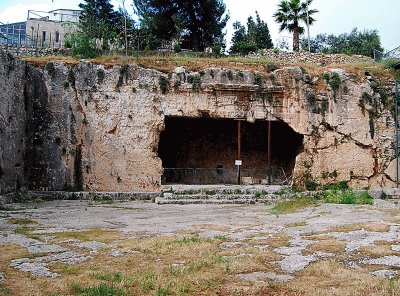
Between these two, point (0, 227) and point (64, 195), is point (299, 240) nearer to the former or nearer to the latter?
point (0, 227)

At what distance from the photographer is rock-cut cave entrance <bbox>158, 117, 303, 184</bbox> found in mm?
25141

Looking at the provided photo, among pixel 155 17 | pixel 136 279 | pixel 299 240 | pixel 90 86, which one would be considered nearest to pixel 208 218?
pixel 299 240

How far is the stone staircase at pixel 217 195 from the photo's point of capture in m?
17.8

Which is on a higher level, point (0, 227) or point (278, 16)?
point (278, 16)

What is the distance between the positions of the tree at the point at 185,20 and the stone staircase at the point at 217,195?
16.3 meters

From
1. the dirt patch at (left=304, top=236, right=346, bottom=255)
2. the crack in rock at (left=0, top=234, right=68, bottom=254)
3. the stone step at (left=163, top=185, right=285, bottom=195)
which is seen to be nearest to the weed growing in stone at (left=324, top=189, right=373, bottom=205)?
the stone step at (left=163, top=185, right=285, bottom=195)

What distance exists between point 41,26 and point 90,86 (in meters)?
29.4

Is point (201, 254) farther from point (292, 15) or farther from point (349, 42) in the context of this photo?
point (349, 42)

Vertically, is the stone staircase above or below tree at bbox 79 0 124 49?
below

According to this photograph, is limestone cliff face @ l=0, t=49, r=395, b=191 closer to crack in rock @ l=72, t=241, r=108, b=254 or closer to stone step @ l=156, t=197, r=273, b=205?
stone step @ l=156, t=197, r=273, b=205

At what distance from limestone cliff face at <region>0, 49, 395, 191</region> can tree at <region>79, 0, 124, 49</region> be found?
9.53 metres

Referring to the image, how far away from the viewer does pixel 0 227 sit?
10.8 meters

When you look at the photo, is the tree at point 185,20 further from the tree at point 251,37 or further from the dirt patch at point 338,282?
the dirt patch at point 338,282

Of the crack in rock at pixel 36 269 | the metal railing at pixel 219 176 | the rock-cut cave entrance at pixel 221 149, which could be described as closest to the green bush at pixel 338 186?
the metal railing at pixel 219 176
